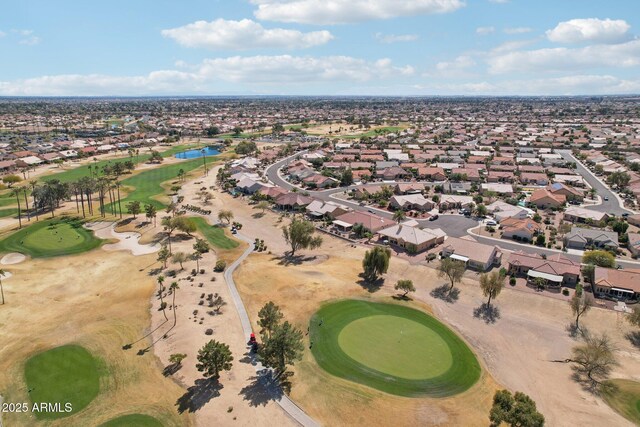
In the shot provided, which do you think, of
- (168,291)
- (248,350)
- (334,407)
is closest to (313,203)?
(168,291)

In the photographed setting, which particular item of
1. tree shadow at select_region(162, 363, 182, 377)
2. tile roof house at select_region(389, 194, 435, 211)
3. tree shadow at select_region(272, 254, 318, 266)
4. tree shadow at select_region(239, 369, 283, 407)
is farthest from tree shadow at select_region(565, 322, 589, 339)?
tile roof house at select_region(389, 194, 435, 211)

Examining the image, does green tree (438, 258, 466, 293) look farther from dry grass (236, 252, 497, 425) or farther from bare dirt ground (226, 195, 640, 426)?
dry grass (236, 252, 497, 425)

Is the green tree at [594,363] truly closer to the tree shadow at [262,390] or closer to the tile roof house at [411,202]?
the tree shadow at [262,390]

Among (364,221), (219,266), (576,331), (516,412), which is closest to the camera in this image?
(516,412)

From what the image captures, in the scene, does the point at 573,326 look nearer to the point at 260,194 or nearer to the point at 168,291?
the point at 168,291

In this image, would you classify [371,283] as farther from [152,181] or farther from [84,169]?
[84,169]

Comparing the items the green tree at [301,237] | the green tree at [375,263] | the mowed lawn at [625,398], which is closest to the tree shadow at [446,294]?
the green tree at [375,263]

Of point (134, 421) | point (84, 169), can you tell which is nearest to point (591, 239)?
point (134, 421)
